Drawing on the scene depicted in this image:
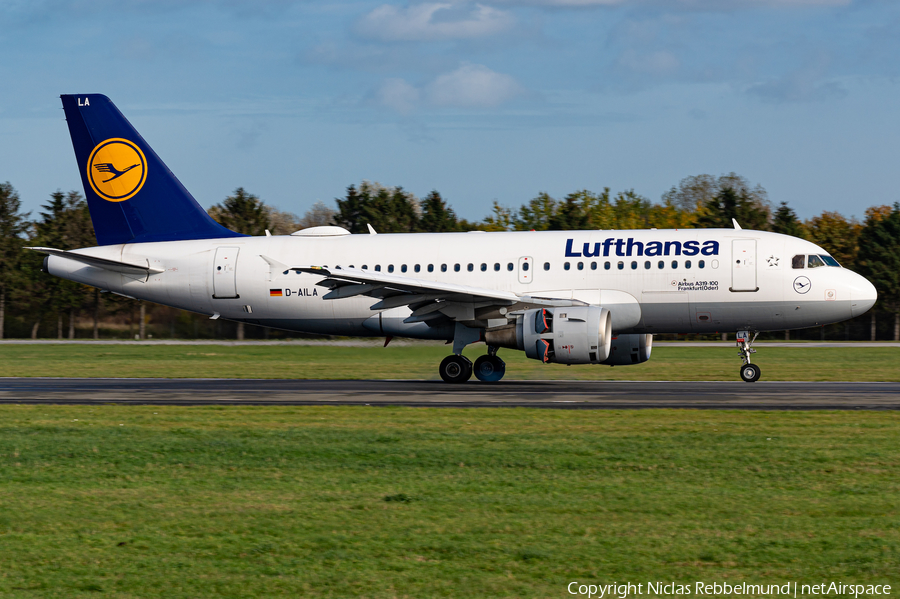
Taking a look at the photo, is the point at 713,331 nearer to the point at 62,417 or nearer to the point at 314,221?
the point at 62,417

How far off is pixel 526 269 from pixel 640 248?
3.05 m

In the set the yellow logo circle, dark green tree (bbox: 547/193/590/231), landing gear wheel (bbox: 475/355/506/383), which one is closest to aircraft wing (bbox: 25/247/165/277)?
the yellow logo circle

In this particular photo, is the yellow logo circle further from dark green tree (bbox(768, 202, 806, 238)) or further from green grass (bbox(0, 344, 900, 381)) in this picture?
dark green tree (bbox(768, 202, 806, 238))

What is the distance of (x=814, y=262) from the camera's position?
25.2m

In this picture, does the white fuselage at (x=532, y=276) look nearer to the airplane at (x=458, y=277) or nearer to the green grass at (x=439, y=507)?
the airplane at (x=458, y=277)

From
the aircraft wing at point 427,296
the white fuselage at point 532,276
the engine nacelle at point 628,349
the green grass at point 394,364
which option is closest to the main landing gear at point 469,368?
the white fuselage at point 532,276

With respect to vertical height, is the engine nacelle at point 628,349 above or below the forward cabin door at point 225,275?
below

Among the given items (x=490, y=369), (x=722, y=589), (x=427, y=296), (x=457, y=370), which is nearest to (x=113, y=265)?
(x=427, y=296)

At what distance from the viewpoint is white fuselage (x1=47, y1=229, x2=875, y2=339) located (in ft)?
82.1

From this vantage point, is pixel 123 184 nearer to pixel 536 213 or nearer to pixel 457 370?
pixel 457 370

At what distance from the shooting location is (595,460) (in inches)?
464

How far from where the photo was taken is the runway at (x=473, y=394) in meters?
19.2

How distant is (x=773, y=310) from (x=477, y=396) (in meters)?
8.83

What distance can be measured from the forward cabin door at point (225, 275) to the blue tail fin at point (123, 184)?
1.33 meters
